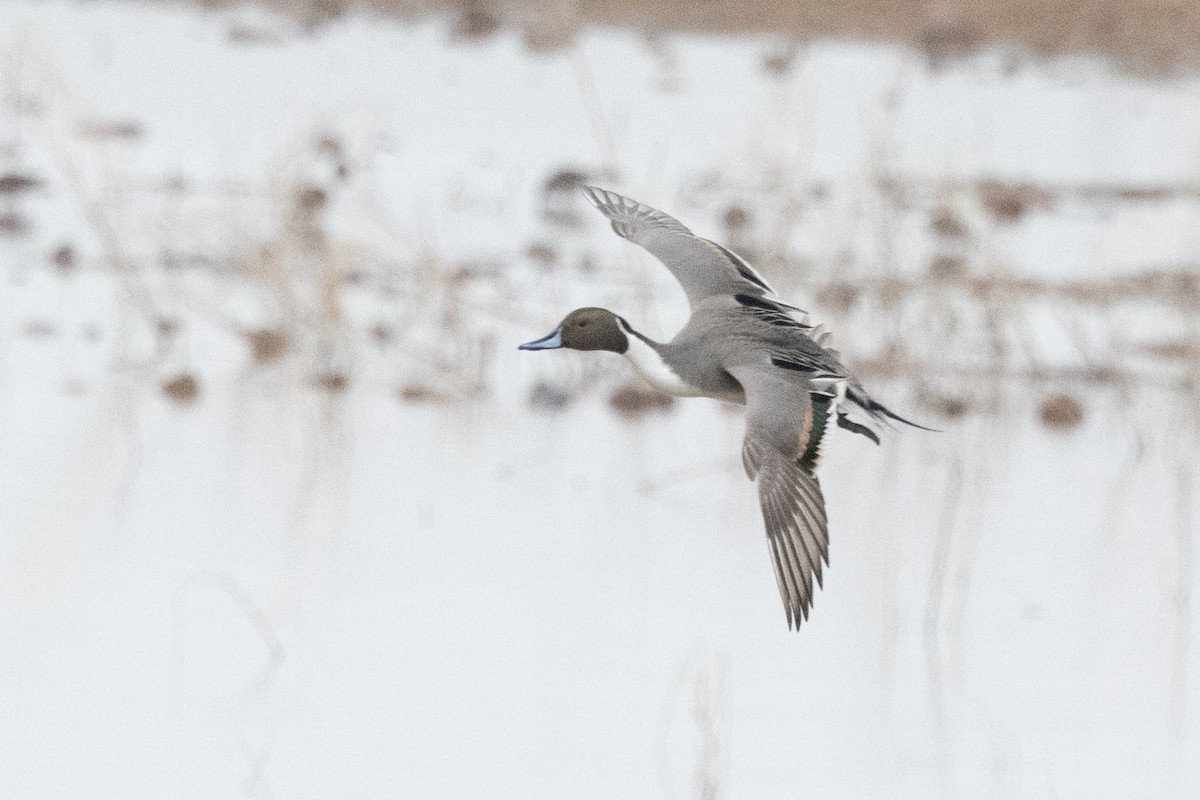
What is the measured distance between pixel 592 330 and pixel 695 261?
0.25 metres

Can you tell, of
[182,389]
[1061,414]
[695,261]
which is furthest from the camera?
[1061,414]

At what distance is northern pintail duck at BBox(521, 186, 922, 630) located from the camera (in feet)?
7.07

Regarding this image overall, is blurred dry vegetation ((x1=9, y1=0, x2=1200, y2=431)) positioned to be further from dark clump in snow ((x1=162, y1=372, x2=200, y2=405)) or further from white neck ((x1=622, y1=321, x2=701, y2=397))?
white neck ((x1=622, y1=321, x2=701, y2=397))

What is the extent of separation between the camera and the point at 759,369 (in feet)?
7.66

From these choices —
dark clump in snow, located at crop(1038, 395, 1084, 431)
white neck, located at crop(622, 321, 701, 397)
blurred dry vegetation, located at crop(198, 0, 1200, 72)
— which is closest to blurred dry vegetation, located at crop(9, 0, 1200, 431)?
dark clump in snow, located at crop(1038, 395, 1084, 431)

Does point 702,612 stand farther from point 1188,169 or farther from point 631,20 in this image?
point 631,20

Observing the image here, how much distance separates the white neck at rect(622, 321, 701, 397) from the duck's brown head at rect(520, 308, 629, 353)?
0.26 ft

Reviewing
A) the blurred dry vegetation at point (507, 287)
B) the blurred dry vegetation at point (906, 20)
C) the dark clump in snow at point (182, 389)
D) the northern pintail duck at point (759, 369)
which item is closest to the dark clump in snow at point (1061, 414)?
the blurred dry vegetation at point (507, 287)

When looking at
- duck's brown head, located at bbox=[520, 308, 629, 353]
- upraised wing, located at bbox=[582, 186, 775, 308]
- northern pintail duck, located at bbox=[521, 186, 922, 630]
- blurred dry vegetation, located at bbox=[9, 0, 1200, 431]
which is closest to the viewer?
northern pintail duck, located at bbox=[521, 186, 922, 630]

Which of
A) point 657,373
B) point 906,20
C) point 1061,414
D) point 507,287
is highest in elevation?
point 906,20

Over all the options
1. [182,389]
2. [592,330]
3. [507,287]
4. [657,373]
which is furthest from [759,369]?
[507,287]

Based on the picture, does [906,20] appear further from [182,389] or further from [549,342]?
[549,342]

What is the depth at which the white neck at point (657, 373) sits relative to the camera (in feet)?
7.63

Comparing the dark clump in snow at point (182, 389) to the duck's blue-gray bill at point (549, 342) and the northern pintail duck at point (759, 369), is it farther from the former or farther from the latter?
the duck's blue-gray bill at point (549, 342)
